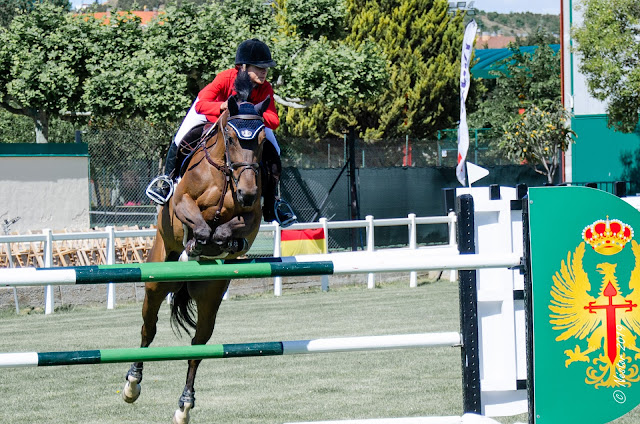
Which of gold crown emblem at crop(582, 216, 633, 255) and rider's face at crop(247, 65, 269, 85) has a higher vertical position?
rider's face at crop(247, 65, 269, 85)

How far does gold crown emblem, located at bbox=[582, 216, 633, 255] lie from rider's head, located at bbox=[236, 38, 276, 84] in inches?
92.5

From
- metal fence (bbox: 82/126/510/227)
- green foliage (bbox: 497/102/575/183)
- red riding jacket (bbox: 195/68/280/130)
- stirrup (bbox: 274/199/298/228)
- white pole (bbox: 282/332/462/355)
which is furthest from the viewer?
green foliage (bbox: 497/102/575/183)

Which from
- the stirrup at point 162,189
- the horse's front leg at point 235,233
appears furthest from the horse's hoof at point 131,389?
the horse's front leg at point 235,233

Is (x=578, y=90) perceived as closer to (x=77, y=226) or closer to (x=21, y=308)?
(x=77, y=226)

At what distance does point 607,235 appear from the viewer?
4.42m

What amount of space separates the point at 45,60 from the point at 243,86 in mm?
17375

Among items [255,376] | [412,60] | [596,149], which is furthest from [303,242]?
[412,60]

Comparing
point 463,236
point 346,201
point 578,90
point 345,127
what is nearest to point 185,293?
point 463,236

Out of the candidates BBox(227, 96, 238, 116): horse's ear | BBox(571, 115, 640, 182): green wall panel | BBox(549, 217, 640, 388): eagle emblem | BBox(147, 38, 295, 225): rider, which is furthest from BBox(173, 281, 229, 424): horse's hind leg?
BBox(571, 115, 640, 182): green wall panel

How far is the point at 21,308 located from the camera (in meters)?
13.8

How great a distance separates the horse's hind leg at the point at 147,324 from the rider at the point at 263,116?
626 mm

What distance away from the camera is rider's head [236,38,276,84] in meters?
5.75

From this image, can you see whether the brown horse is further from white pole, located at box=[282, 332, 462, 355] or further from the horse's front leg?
white pole, located at box=[282, 332, 462, 355]

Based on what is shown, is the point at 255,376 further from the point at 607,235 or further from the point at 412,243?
the point at 412,243
